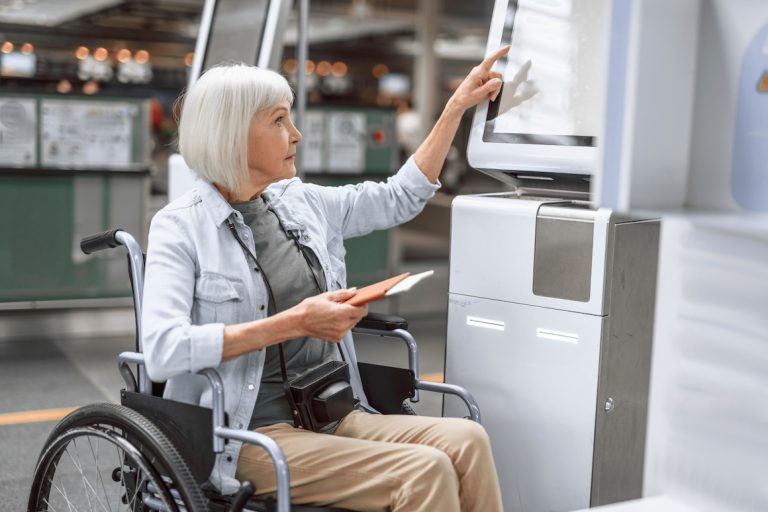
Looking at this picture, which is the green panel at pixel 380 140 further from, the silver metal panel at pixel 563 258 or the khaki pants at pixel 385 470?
the khaki pants at pixel 385 470

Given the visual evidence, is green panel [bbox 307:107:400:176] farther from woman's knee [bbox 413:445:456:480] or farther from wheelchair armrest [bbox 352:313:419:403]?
woman's knee [bbox 413:445:456:480]

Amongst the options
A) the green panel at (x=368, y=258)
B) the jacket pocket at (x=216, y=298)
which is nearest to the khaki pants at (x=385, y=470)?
the jacket pocket at (x=216, y=298)

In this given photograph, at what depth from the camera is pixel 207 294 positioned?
1.91 m

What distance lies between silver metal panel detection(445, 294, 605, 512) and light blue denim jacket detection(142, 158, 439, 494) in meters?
0.30

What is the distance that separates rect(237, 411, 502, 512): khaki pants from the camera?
175 centimetres

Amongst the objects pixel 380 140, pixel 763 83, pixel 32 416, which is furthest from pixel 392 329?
pixel 380 140

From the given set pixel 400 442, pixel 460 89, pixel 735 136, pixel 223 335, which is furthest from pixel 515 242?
pixel 735 136

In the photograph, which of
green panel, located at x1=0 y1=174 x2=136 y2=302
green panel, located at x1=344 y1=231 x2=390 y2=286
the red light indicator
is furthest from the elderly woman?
Result: green panel, located at x1=344 y1=231 x2=390 y2=286

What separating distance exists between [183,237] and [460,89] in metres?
0.75

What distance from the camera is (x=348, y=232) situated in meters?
2.36

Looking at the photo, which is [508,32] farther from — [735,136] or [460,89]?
[735,136]

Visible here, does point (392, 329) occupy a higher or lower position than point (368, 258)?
higher

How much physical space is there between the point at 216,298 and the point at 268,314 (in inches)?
4.7

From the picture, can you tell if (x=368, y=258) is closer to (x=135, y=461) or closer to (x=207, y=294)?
(x=207, y=294)
